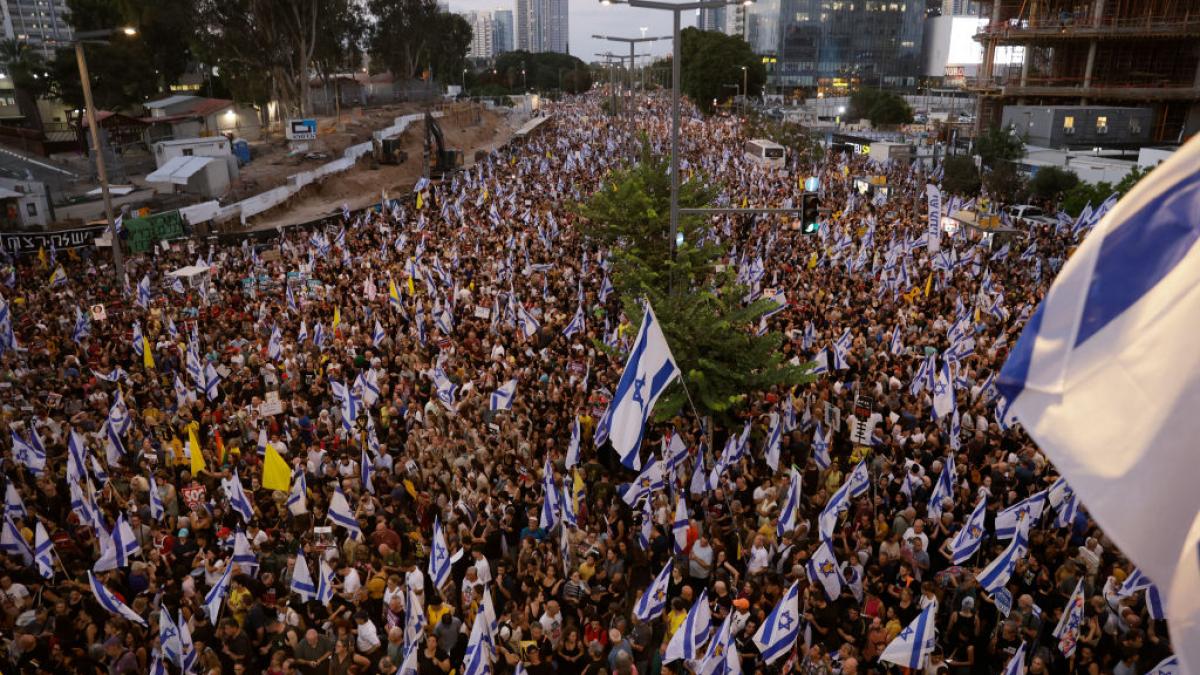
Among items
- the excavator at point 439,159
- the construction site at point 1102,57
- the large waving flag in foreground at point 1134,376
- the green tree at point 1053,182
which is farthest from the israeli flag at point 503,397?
the construction site at point 1102,57

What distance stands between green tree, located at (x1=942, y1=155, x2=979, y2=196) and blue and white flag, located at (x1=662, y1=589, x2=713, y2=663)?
3748 cm

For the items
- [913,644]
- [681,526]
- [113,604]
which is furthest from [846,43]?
[113,604]

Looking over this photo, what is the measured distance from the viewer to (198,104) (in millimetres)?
58969

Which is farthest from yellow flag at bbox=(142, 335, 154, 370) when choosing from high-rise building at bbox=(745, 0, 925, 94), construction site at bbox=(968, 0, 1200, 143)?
high-rise building at bbox=(745, 0, 925, 94)

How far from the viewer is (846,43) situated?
15800cm

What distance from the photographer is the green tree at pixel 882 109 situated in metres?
82.0

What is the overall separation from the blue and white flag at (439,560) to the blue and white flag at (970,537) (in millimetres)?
6226

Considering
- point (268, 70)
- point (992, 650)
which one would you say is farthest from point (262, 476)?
point (268, 70)

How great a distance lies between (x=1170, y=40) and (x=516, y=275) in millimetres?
50315

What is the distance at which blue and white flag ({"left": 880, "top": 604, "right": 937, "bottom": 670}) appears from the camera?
802 centimetres

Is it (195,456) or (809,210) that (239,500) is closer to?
(195,456)

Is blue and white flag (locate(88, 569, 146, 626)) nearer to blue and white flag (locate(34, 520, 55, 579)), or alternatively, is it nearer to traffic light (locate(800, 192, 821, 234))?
blue and white flag (locate(34, 520, 55, 579))

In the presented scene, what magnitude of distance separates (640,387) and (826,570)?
3.08 metres

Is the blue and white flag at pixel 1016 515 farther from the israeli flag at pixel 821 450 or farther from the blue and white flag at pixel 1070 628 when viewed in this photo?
the israeli flag at pixel 821 450
